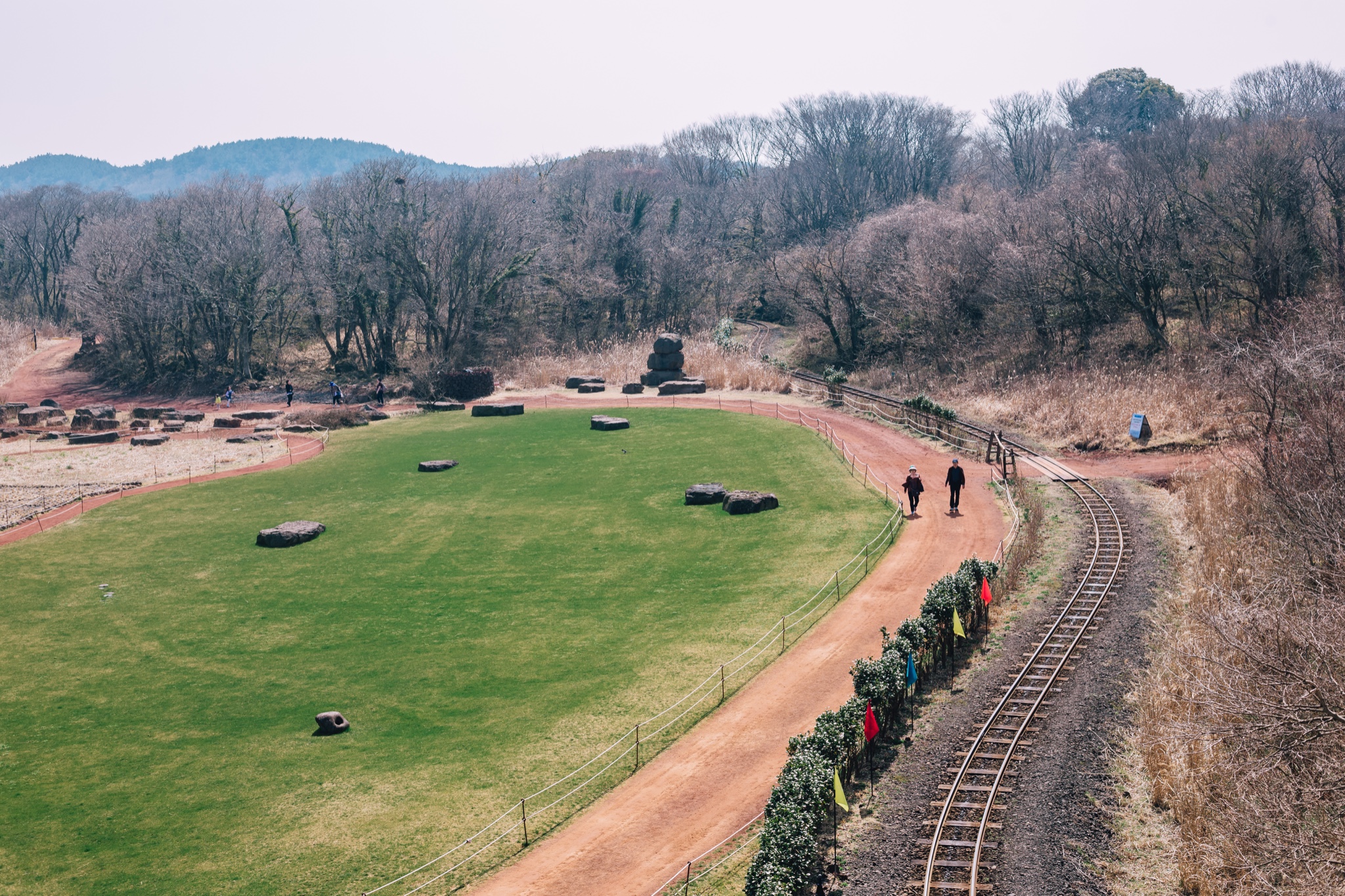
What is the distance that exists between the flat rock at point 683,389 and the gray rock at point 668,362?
3263 mm

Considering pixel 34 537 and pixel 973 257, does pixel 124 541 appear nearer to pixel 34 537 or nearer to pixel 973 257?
pixel 34 537

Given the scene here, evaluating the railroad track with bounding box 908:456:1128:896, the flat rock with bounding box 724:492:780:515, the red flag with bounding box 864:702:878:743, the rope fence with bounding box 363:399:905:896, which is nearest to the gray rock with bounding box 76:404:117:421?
the flat rock with bounding box 724:492:780:515

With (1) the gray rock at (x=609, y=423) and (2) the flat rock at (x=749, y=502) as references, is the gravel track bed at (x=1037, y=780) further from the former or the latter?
(1) the gray rock at (x=609, y=423)

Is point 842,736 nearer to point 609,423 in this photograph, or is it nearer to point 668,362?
point 609,423

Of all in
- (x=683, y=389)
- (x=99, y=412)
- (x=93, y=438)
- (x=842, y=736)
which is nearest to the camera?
(x=842, y=736)

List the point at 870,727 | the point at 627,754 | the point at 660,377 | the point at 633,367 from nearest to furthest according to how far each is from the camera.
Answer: the point at 870,727
the point at 627,754
the point at 660,377
the point at 633,367

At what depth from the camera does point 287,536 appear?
31.9 metres

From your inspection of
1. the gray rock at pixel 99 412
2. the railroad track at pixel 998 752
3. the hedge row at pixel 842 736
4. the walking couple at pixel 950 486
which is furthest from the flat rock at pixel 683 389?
the hedge row at pixel 842 736

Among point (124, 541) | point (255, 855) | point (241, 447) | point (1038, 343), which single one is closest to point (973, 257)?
point (1038, 343)

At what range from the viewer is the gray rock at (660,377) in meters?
63.4

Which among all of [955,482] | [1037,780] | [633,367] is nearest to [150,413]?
[633,367]

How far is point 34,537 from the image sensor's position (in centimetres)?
3375

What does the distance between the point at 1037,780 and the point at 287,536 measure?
25565 millimetres

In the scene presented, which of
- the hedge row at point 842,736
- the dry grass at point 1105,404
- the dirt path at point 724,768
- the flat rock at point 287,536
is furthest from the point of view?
the dry grass at point 1105,404
